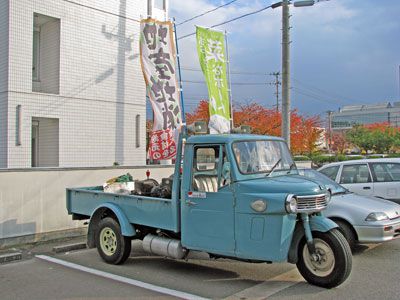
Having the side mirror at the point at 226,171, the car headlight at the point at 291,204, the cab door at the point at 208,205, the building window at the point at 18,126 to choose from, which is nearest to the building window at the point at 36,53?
the building window at the point at 18,126

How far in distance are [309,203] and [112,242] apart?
3.40 m

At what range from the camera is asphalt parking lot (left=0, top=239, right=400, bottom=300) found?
208 inches

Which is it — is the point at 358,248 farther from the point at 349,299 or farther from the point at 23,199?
the point at 23,199

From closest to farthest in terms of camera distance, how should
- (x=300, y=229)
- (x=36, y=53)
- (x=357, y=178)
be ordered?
(x=300, y=229)
(x=357, y=178)
(x=36, y=53)

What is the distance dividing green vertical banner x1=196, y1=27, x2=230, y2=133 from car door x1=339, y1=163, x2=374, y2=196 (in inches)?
145

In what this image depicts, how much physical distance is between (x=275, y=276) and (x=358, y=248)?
8.03 feet

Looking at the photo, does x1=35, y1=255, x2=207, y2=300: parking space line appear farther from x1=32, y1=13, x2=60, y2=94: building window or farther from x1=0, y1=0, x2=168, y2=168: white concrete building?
x1=32, y1=13, x2=60, y2=94: building window

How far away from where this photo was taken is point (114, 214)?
698cm

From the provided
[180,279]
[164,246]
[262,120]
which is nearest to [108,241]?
[164,246]

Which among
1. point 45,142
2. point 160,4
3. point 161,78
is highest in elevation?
point 160,4

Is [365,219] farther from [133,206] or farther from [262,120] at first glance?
[262,120]

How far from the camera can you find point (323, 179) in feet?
27.9

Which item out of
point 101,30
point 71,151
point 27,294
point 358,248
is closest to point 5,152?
point 71,151

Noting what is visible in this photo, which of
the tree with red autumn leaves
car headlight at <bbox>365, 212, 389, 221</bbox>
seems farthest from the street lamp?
the tree with red autumn leaves
